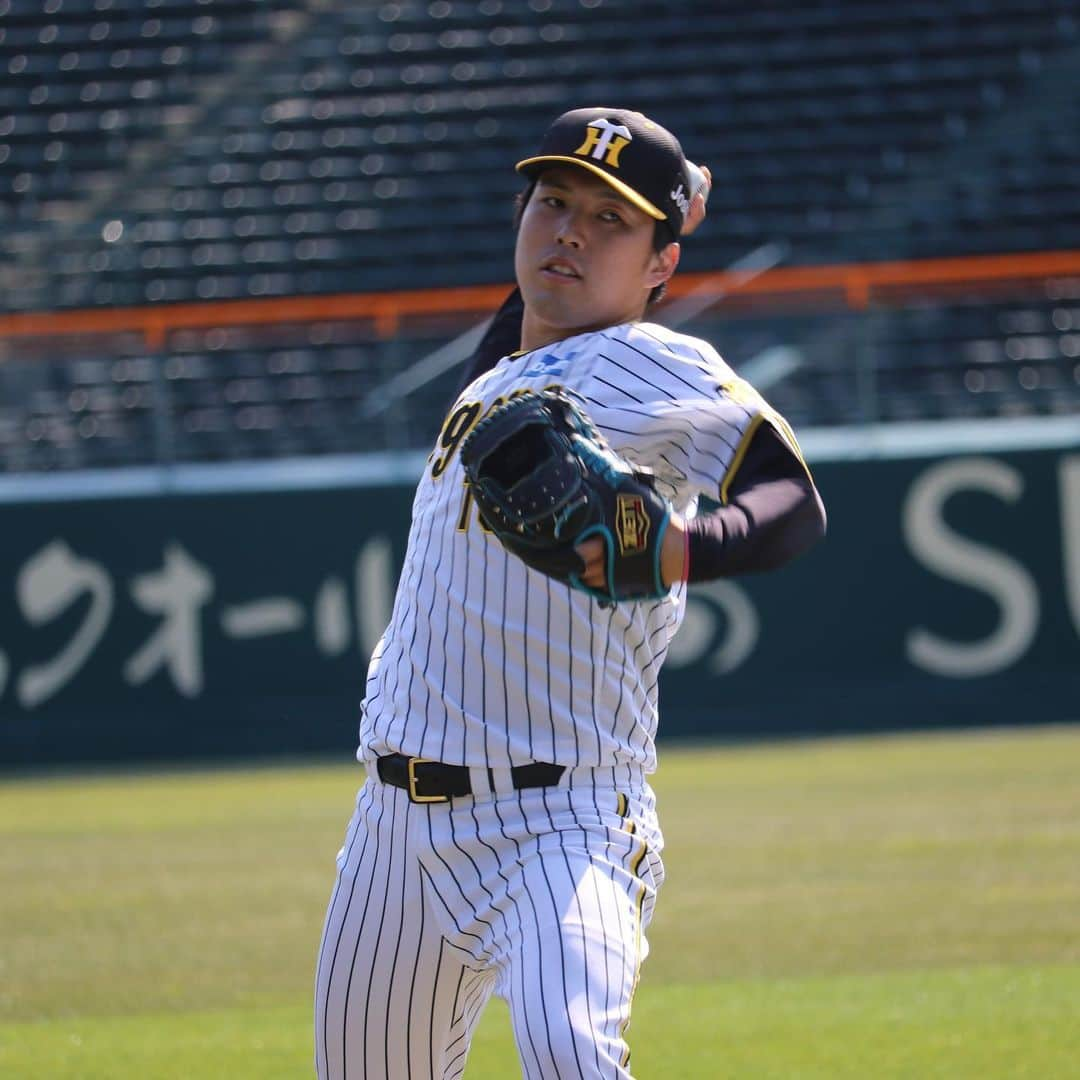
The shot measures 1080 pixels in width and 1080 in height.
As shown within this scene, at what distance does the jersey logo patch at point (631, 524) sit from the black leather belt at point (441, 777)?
0.44 meters

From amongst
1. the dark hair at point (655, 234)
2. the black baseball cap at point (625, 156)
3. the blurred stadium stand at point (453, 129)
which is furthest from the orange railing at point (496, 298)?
the black baseball cap at point (625, 156)

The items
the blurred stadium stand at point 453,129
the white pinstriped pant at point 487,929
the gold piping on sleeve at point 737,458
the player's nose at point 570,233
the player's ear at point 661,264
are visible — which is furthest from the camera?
the blurred stadium stand at point 453,129

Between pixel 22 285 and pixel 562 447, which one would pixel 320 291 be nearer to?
pixel 22 285

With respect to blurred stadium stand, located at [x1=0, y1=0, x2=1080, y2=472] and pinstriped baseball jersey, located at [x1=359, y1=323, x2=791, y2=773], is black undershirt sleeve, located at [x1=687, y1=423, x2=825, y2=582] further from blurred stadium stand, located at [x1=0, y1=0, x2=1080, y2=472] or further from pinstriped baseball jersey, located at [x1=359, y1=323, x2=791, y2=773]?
blurred stadium stand, located at [x1=0, y1=0, x2=1080, y2=472]

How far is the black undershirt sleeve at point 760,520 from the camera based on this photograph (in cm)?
248

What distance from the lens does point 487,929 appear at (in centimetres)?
278

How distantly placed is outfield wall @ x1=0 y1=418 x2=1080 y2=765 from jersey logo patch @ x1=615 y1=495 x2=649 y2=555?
8551 millimetres

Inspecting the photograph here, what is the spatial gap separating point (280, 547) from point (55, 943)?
5.03 m

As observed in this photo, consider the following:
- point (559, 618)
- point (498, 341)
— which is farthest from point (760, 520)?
point (498, 341)

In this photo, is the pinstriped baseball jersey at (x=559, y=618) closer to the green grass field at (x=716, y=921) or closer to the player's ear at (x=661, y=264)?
the player's ear at (x=661, y=264)

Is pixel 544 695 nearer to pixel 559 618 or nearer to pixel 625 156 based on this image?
pixel 559 618

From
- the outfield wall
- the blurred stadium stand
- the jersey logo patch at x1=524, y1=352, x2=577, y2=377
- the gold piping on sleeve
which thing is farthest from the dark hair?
the blurred stadium stand

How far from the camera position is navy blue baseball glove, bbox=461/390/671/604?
2469 millimetres

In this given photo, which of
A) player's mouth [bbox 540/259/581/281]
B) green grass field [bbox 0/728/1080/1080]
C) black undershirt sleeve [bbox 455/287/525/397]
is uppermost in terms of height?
player's mouth [bbox 540/259/581/281]
